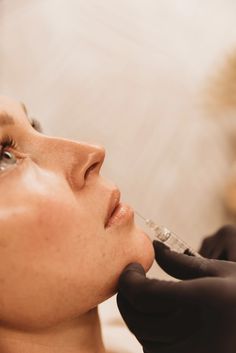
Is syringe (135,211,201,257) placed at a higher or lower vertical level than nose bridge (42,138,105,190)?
lower

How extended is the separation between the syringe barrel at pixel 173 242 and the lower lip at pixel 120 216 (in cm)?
12

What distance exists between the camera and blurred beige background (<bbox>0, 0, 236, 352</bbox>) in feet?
5.60

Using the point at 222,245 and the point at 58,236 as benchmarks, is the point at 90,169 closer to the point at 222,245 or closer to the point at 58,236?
the point at 58,236

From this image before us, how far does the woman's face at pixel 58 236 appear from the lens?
789mm

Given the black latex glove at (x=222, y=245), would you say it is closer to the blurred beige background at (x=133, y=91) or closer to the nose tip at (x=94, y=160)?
the nose tip at (x=94, y=160)

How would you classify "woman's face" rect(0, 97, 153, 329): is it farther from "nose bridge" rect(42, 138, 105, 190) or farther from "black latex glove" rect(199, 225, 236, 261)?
"black latex glove" rect(199, 225, 236, 261)

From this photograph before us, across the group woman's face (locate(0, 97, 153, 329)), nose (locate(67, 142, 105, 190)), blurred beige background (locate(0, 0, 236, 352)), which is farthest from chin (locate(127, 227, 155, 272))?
blurred beige background (locate(0, 0, 236, 352))

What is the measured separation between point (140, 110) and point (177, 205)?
1.16ft

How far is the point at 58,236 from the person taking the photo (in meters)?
0.79

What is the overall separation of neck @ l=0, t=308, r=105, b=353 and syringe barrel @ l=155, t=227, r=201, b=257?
0.19 m

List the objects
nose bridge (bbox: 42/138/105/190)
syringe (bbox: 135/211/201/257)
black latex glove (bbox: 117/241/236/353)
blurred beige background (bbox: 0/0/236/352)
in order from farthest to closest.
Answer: blurred beige background (bbox: 0/0/236/352), syringe (bbox: 135/211/201/257), nose bridge (bbox: 42/138/105/190), black latex glove (bbox: 117/241/236/353)

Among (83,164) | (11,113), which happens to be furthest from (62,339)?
(11,113)

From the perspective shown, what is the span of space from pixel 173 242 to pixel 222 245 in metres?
0.14

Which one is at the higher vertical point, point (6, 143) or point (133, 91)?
point (6, 143)
